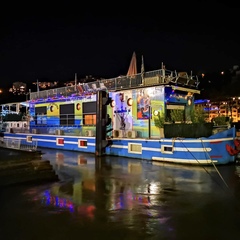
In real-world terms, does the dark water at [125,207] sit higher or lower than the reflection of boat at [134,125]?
lower

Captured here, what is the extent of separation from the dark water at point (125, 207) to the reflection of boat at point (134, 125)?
2.74 metres

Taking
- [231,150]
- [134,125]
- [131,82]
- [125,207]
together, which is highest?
[131,82]

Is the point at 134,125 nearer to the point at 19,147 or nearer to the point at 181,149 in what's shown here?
the point at 181,149

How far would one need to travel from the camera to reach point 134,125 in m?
19.3

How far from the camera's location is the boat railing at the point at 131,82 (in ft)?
58.2

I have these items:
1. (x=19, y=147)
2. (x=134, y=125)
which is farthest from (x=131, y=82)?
(x=19, y=147)

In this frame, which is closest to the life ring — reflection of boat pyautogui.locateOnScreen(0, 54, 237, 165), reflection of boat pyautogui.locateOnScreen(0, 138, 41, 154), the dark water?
reflection of boat pyautogui.locateOnScreen(0, 54, 237, 165)

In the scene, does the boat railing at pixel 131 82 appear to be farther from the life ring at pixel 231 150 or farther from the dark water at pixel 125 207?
the dark water at pixel 125 207

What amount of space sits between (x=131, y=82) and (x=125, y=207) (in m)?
12.6

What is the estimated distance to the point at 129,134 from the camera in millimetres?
18484

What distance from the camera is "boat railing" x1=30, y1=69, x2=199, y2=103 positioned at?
17.7m

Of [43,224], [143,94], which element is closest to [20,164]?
[43,224]

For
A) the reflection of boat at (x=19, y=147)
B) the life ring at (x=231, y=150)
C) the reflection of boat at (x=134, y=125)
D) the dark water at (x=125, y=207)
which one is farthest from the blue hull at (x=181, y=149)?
A: the reflection of boat at (x=19, y=147)

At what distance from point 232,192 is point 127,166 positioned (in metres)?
6.49
